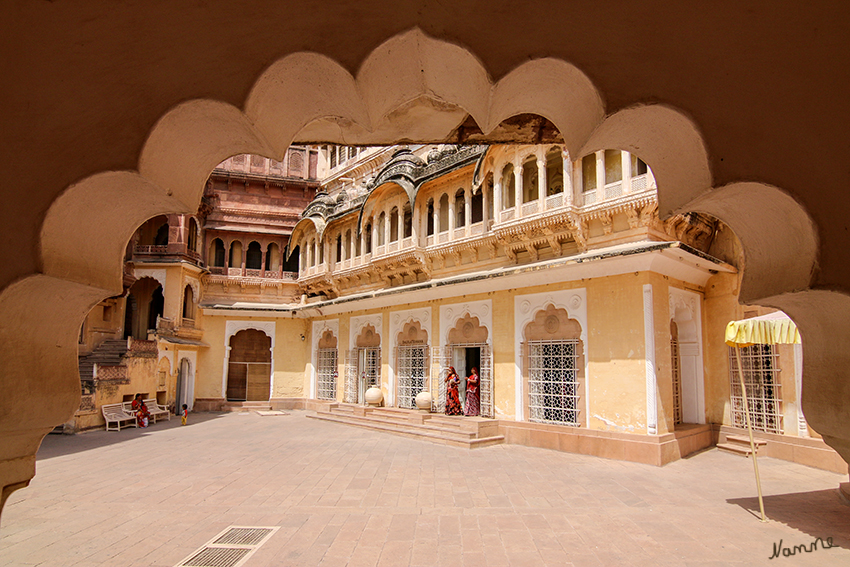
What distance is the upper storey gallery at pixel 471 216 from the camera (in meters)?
11.0

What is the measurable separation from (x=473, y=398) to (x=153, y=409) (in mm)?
11618

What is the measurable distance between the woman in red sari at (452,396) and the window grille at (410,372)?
1.48 m

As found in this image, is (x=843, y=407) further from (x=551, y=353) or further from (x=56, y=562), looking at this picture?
(x=551, y=353)

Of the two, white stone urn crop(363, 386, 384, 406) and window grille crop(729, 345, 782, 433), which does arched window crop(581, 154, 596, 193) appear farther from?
white stone urn crop(363, 386, 384, 406)

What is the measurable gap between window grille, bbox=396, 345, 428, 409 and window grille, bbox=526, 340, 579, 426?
4240 millimetres

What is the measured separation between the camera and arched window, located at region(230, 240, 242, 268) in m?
23.6

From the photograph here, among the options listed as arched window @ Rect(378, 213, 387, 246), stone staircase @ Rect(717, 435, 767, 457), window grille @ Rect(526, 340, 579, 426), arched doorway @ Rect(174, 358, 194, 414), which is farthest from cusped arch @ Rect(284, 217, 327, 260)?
stone staircase @ Rect(717, 435, 767, 457)

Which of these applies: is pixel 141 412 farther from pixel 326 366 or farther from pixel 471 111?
pixel 471 111

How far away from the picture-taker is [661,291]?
10.7m

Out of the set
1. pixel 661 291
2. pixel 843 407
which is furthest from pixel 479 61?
pixel 661 291

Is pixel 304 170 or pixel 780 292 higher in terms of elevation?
pixel 304 170

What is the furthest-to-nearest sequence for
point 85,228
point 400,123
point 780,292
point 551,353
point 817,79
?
point 551,353, point 400,123, point 85,228, point 780,292, point 817,79

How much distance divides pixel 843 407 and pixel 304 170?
25288 mm

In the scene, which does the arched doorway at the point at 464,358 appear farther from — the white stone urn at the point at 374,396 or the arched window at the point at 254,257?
the arched window at the point at 254,257
